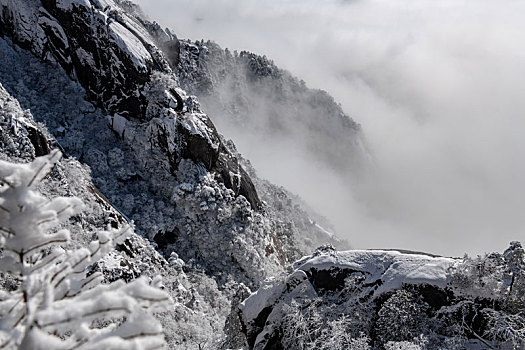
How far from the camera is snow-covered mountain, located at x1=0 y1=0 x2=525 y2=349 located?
19.1 meters

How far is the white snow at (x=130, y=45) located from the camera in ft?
154

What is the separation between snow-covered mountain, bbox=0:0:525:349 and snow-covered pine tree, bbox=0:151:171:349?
16105 mm

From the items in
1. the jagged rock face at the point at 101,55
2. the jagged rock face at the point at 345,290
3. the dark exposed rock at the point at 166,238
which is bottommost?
the dark exposed rock at the point at 166,238

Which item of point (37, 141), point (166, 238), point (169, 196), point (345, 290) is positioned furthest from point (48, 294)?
point (169, 196)

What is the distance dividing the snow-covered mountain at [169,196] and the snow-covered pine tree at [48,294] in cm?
1610

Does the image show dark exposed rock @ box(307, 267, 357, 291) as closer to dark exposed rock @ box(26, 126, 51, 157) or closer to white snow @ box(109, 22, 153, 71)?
dark exposed rock @ box(26, 126, 51, 157)

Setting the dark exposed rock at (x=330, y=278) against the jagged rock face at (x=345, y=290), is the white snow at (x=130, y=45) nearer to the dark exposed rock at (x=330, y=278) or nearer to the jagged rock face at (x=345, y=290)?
the jagged rock face at (x=345, y=290)

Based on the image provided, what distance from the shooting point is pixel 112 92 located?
154 feet

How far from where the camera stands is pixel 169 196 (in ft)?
150

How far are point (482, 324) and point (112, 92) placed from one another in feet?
144

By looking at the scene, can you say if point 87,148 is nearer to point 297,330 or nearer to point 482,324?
point 297,330

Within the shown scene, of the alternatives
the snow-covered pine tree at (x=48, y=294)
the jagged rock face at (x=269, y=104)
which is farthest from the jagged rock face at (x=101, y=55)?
the snow-covered pine tree at (x=48, y=294)

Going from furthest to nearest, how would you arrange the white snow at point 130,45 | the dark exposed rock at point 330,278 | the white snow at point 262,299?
the white snow at point 130,45
the white snow at point 262,299
the dark exposed rock at point 330,278

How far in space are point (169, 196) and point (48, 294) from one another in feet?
145
